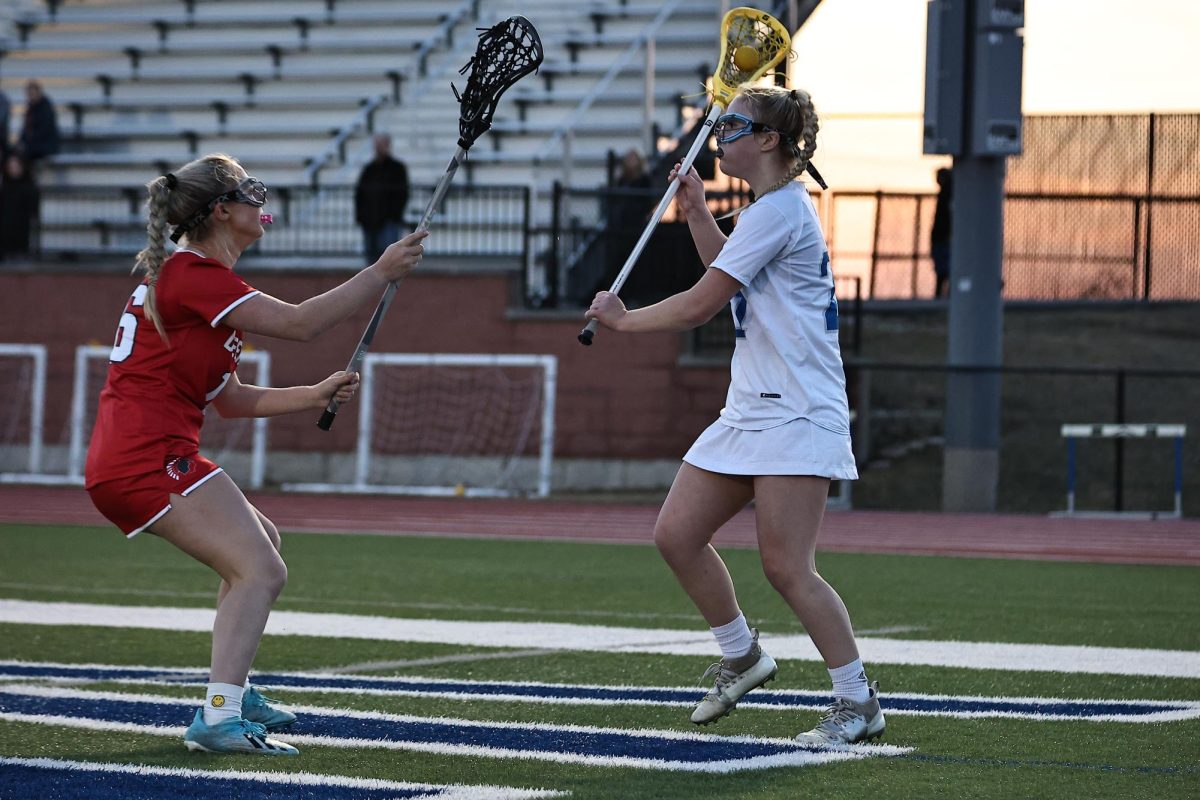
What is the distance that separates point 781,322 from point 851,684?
1068mm

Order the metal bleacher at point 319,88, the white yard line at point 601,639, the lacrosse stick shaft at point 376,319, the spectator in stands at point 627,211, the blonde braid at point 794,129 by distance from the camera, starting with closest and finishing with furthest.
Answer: the lacrosse stick shaft at point 376,319
the blonde braid at point 794,129
the white yard line at point 601,639
the spectator in stands at point 627,211
the metal bleacher at point 319,88

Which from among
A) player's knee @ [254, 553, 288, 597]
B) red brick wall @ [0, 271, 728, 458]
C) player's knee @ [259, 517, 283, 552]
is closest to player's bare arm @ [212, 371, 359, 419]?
player's knee @ [259, 517, 283, 552]

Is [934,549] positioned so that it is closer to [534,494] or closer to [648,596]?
[648,596]

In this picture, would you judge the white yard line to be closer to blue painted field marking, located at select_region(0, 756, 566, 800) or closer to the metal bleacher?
blue painted field marking, located at select_region(0, 756, 566, 800)

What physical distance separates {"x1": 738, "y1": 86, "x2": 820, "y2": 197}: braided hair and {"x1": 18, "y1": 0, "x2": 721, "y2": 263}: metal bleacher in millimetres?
18469

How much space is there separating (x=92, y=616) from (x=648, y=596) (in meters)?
3.01

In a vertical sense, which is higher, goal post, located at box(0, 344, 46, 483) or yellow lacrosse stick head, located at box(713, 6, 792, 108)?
yellow lacrosse stick head, located at box(713, 6, 792, 108)

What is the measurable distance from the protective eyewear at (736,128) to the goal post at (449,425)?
50.6 feet

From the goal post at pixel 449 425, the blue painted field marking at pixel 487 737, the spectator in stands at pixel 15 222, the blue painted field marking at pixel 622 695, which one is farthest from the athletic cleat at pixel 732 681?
the spectator in stands at pixel 15 222

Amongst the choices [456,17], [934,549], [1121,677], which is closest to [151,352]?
[1121,677]

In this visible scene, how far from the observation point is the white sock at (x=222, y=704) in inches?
222

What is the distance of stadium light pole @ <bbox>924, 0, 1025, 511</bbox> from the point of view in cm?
1883

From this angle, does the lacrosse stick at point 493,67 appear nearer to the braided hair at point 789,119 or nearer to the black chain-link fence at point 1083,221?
the braided hair at point 789,119

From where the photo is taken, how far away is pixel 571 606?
1038 centimetres
